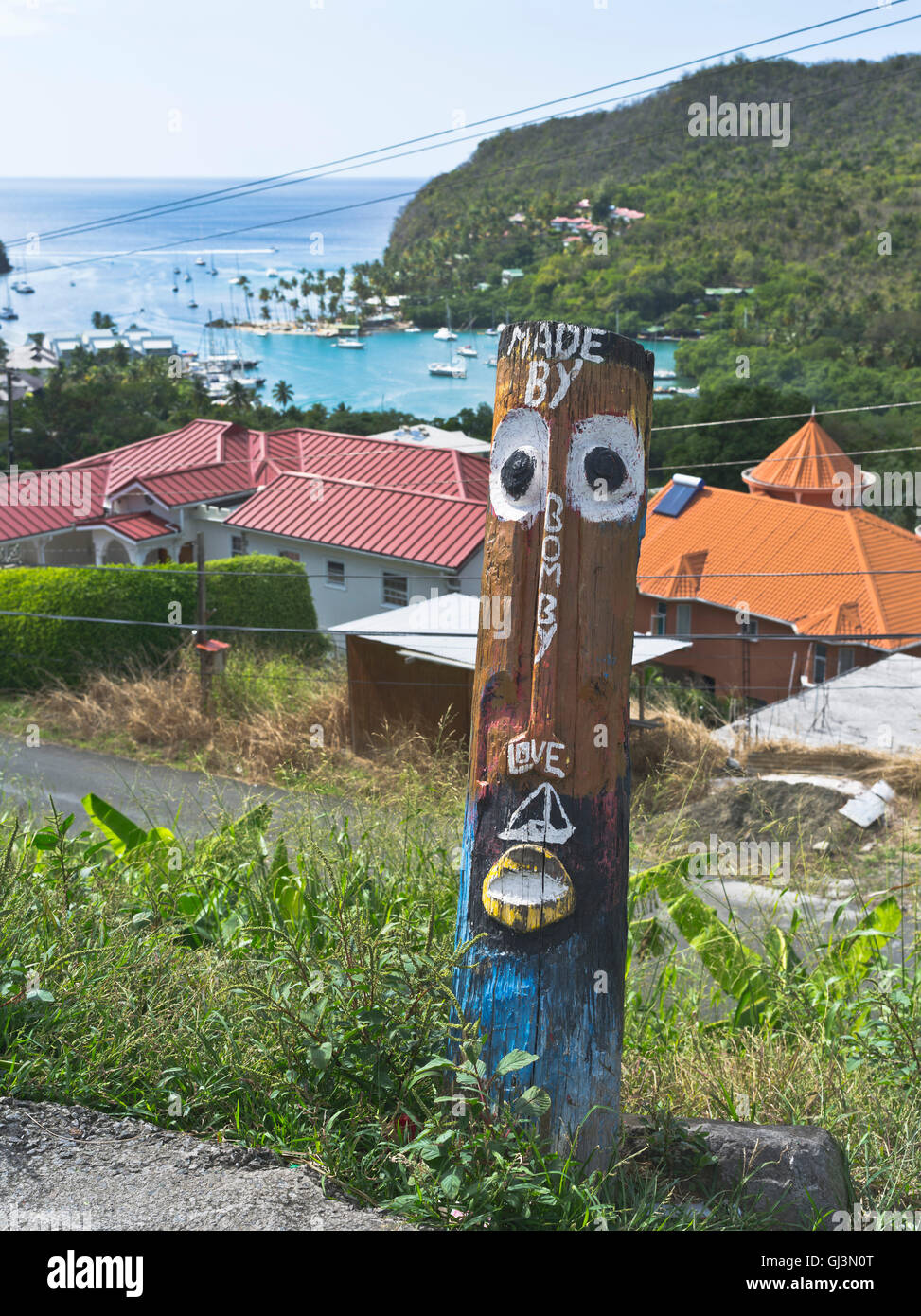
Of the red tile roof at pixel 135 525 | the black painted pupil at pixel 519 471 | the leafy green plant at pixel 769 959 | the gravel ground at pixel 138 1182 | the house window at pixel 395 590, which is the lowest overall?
the house window at pixel 395 590

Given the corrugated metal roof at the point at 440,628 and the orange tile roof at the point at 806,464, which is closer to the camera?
the corrugated metal roof at the point at 440,628

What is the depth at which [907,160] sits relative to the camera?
245ft

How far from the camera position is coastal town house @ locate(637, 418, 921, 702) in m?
26.8

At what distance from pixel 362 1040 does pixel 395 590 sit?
77.9ft

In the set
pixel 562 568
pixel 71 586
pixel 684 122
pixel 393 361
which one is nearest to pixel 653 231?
pixel 684 122

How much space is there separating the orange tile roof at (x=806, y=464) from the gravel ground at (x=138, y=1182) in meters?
35.3

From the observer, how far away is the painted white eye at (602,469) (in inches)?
126

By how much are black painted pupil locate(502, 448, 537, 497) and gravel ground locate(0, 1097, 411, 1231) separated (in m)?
2.00

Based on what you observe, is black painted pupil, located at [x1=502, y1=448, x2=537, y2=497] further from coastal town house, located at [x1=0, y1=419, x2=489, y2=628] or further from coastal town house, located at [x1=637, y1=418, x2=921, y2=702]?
coastal town house, located at [x1=0, y1=419, x2=489, y2=628]

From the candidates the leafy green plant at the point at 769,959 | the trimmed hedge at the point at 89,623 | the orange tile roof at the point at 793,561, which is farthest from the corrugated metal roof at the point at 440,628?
the orange tile roof at the point at 793,561

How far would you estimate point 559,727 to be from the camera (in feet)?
10.4

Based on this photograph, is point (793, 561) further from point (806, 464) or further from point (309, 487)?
point (309, 487)

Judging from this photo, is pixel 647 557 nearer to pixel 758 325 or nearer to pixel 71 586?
pixel 71 586

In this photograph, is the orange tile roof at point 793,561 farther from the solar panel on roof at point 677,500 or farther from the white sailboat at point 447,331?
the white sailboat at point 447,331
